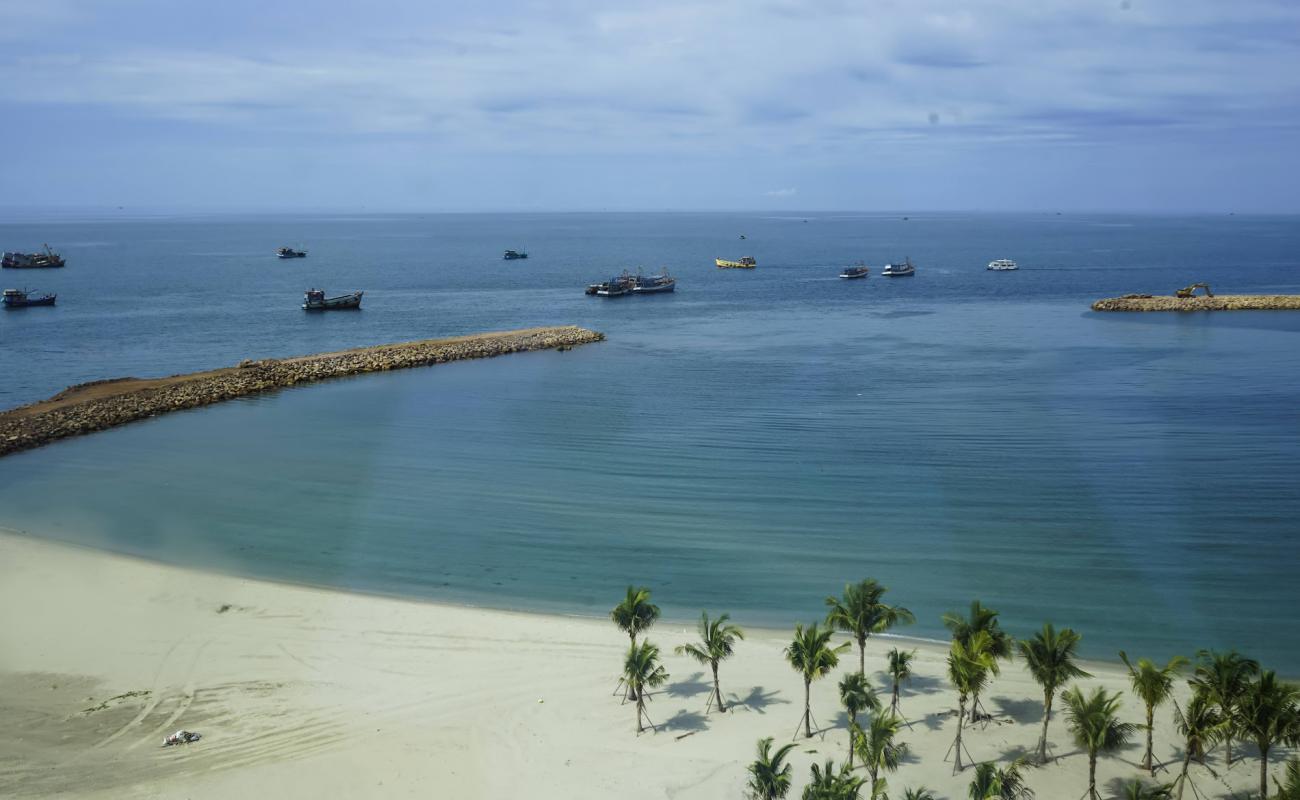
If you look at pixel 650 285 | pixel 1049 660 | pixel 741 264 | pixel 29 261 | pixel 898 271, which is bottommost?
pixel 1049 660

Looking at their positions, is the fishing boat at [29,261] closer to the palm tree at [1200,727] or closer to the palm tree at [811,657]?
the palm tree at [811,657]

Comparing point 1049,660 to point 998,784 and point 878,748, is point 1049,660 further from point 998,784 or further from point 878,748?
point 878,748

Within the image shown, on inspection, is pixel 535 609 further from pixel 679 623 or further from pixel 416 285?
pixel 416 285

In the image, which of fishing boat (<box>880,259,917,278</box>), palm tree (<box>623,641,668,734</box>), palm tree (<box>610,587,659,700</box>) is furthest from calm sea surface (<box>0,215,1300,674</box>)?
fishing boat (<box>880,259,917,278</box>)

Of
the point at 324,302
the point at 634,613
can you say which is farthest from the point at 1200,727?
the point at 324,302

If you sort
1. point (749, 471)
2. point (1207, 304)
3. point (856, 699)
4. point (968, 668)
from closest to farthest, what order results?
point (968, 668)
point (856, 699)
point (749, 471)
point (1207, 304)

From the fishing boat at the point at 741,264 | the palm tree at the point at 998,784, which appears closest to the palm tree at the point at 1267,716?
the palm tree at the point at 998,784

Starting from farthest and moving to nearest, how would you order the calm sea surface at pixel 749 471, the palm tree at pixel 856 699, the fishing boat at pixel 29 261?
the fishing boat at pixel 29 261
the calm sea surface at pixel 749 471
the palm tree at pixel 856 699
